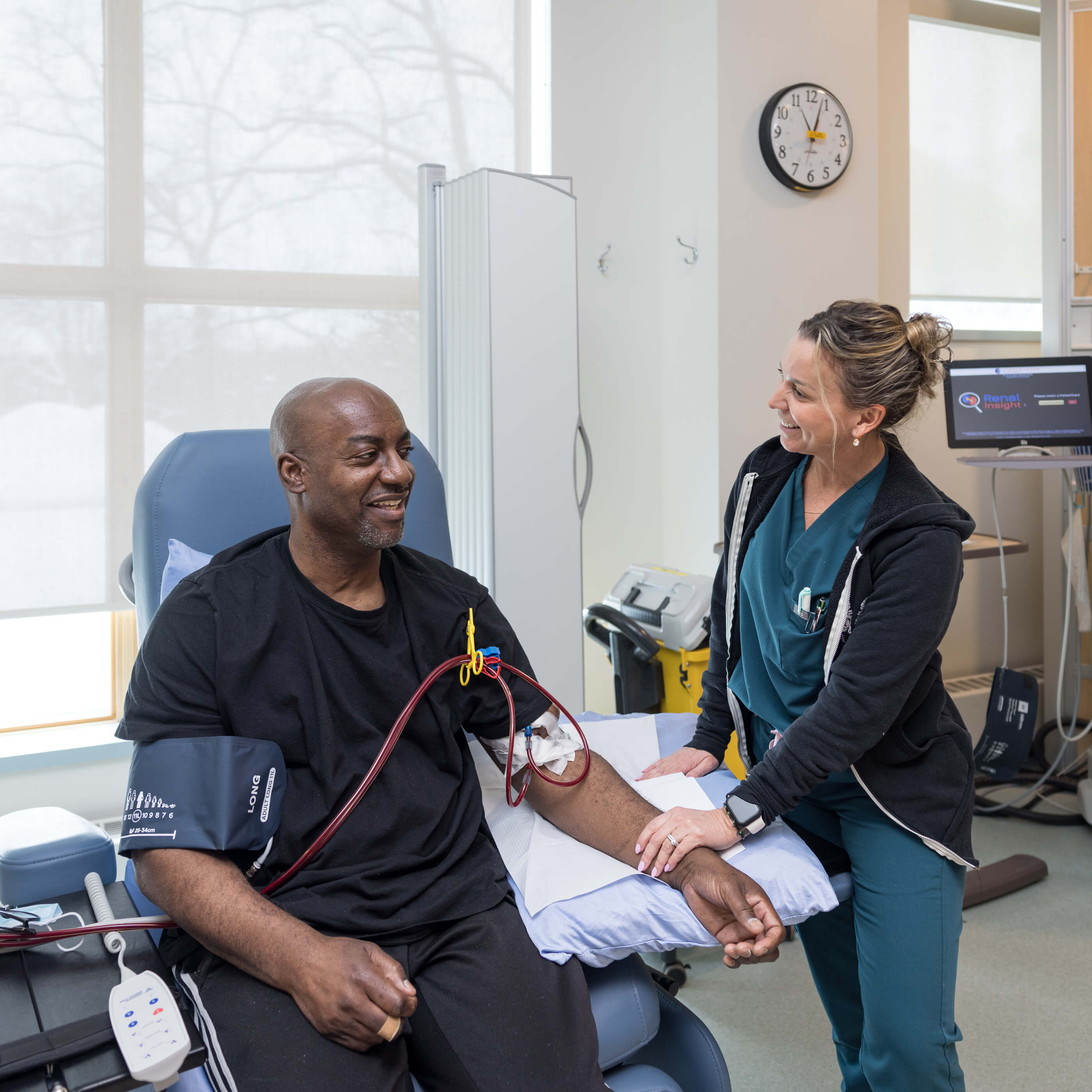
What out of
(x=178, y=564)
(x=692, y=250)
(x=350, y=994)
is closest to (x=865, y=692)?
(x=350, y=994)

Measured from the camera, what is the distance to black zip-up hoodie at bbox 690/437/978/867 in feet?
4.14

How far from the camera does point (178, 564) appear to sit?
1.42 m

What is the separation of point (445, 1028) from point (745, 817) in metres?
0.45

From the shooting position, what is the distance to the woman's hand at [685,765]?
4.93 ft

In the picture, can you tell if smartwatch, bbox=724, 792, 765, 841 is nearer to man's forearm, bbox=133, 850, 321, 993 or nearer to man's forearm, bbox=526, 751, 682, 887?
man's forearm, bbox=526, 751, 682, 887

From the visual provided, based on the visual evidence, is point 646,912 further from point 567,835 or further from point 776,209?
point 776,209

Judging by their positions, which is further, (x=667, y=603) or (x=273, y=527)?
(x=667, y=603)

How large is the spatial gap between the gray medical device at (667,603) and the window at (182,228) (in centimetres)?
88

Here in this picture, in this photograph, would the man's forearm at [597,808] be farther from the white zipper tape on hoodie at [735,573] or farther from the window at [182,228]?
the window at [182,228]

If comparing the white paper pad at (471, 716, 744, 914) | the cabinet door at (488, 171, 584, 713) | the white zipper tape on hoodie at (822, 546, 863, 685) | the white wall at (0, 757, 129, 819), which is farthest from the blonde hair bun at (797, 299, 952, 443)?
the white wall at (0, 757, 129, 819)

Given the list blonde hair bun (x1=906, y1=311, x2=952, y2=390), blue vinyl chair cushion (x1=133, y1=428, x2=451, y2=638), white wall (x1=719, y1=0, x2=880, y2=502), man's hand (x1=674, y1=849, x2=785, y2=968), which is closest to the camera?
man's hand (x1=674, y1=849, x2=785, y2=968)

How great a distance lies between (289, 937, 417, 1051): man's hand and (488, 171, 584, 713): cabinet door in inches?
40.9

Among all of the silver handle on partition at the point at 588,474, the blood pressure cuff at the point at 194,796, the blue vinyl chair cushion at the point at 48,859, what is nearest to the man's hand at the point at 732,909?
the blood pressure cuff at the point at 194,796

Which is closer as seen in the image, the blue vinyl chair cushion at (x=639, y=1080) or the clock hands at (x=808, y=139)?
the blue vinyl chair cushion at (x=639, y=1080)
